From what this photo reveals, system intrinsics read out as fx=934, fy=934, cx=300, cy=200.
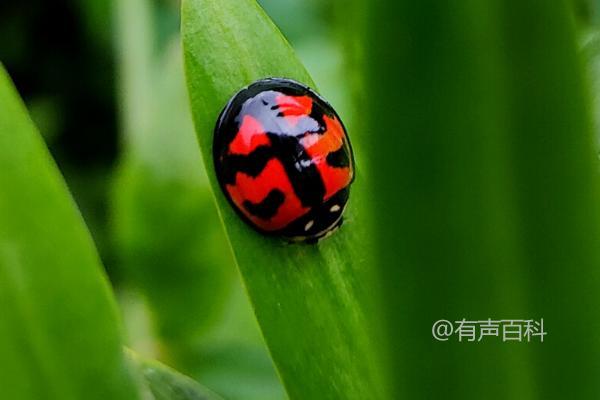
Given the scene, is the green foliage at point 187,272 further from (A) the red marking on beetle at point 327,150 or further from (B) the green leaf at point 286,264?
(B) the green leaf at point 286,264

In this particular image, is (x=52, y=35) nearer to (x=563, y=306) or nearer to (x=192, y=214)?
(x=192, y=214)

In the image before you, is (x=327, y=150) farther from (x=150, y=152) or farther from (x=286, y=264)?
(x=150, y=152)

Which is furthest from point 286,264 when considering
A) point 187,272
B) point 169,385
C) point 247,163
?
point 187,272

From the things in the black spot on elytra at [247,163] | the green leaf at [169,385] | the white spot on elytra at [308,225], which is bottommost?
the white spot on elytra at [308,225]

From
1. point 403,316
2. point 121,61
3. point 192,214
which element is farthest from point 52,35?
point 403,316

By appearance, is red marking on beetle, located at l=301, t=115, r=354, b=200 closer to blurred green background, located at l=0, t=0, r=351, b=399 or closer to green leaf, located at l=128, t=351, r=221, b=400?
blurred green background, located at l=0, t=0, r=351, b=399
